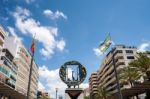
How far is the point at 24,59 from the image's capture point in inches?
3829

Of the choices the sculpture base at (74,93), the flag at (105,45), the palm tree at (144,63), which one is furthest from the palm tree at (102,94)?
the sculpture base at (74,93)

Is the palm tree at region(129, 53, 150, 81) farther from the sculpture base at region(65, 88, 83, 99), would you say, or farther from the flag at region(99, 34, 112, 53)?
the sculpture base at region(65, 88, 83, 99)

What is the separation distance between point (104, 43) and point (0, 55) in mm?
45807

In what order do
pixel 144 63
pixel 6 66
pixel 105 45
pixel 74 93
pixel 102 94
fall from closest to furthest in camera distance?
pixel 74 93 < pixel 105 45 < pixel 144 63 < pixel 6 66 < pixel 102 94

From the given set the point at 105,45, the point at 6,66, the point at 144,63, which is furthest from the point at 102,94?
the point at 105,45

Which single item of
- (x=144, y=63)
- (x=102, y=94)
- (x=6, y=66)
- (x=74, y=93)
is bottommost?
(x=74, y=93)

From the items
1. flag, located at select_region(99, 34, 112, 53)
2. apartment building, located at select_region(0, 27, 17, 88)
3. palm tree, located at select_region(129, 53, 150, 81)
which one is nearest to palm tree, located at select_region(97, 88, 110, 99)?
apartment building, located at select_region(0, 27, 17, 88)

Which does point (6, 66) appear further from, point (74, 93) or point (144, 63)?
point (74, 93)

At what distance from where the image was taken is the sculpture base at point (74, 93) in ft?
73.7

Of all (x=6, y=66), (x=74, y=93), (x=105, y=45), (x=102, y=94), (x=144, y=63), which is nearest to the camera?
(x=74, y=93)

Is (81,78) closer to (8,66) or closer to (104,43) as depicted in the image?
(104,43)

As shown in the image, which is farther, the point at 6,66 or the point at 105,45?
the point at 6,66

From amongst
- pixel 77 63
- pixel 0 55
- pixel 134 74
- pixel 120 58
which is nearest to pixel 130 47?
pixel 120 58

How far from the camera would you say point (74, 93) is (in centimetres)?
2273
